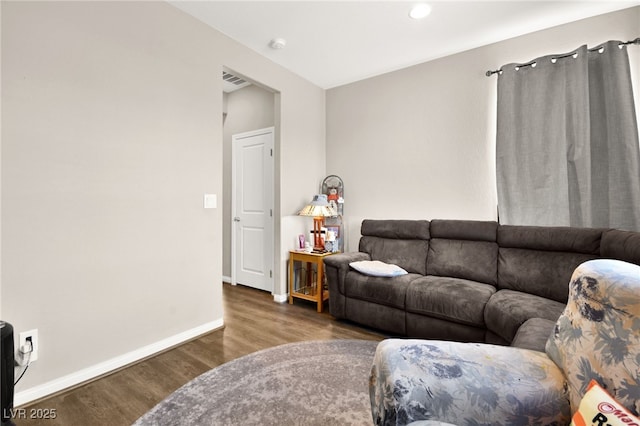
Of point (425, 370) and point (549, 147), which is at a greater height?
point (549, 147)

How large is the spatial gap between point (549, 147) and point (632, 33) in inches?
38.6

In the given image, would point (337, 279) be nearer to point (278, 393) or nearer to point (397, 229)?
point (397, 229)

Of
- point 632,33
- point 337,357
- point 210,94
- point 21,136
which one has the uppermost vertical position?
point 632,33

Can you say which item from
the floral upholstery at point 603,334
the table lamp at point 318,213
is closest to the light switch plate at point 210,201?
the table lamp at point 318,213

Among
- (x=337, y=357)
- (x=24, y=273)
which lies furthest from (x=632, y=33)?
(x=24, y=273)

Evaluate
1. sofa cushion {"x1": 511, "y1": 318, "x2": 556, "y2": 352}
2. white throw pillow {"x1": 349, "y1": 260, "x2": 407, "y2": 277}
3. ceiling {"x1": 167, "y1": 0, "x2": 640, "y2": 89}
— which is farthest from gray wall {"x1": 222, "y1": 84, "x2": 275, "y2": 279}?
sofa cushion {"x1": 511, "y1": 318, "x2": 556, "y2": 352}

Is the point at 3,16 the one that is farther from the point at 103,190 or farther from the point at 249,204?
the point at 249,204

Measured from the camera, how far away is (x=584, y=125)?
2270mm

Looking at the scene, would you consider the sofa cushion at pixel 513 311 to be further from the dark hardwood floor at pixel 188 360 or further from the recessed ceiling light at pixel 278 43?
the recessed ceiling light at pixel 278 43

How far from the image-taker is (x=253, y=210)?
385 centimetres

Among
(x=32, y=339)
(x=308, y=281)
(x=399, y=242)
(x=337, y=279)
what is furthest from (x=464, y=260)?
(x=32, y=339)

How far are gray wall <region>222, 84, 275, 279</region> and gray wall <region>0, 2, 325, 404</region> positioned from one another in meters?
0.97

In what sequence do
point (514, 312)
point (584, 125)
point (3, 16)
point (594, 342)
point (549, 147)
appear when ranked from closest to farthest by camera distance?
point (594, 342), point (3, 16), point (514, 312), point (584, 125), point (549, 147)

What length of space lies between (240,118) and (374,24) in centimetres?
223
